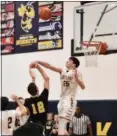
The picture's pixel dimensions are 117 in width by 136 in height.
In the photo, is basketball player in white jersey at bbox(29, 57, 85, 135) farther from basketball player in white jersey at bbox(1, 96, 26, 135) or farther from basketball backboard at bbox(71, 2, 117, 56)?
basketball backboard at bbox(71, 2, 117, 56)

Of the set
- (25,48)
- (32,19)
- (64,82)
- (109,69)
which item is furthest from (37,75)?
(64,82)

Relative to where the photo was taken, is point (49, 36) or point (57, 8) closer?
point (57, 8)

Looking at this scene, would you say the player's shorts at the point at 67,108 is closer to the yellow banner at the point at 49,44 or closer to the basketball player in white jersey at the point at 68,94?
the basketball player in white jersey at the point at 68,94

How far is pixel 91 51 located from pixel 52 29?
194cm

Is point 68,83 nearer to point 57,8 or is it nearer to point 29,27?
point 57,8

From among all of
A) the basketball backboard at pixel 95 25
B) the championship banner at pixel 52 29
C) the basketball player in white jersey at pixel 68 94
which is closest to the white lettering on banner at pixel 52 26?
the championship banner at pixel 52 29

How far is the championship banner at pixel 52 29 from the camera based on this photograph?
1129cm

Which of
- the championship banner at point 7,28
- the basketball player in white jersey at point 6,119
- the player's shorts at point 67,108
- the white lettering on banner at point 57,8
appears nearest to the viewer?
the basketball player in white jersey at point 6,119

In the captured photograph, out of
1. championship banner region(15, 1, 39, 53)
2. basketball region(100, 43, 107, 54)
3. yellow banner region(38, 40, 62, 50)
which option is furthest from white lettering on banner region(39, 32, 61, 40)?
basketball region(100, 43, 107, 54)

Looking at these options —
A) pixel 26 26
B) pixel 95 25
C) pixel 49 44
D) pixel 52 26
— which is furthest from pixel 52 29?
pixel 95 25

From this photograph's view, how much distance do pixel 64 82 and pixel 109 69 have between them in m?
2.97

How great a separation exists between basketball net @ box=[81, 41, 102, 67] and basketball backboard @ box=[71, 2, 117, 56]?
0.55 feet

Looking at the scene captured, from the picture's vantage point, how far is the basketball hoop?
9938mm

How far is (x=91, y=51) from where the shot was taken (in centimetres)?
997
